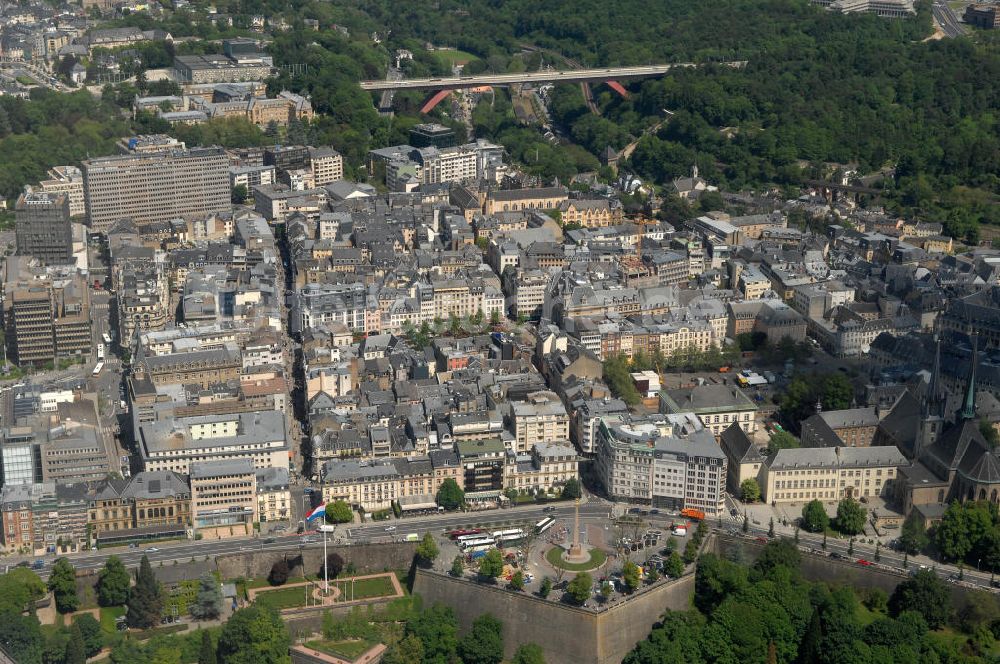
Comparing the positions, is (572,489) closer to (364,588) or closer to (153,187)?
(364,588)

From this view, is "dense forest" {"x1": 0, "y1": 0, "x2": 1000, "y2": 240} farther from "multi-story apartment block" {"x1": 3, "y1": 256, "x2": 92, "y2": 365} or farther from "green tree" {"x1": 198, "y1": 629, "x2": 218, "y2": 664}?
"green tree" {"x1": 198, "y1": 629, "x2": 218, "y2": 664}

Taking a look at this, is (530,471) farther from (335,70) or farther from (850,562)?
(335,70)

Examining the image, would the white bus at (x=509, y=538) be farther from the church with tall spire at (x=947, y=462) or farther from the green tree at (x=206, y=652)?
the church with tall spire at (x=947, y=462)

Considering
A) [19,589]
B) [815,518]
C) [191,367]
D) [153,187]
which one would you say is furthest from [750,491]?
[153,187]

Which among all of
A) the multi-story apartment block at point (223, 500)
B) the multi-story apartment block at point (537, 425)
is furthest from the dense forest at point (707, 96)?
the multi-story apartment block at point (223, 500)

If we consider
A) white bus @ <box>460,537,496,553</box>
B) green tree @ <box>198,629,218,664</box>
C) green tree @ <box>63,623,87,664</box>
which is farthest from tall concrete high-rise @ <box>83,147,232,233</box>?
green tree @ <box>198,629,218,664</box>

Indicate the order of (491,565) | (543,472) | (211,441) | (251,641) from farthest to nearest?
(543,472) < (211,441) < (491,565) < (251,641)

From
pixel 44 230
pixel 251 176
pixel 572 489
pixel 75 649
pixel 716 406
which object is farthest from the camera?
pixel 251 176
